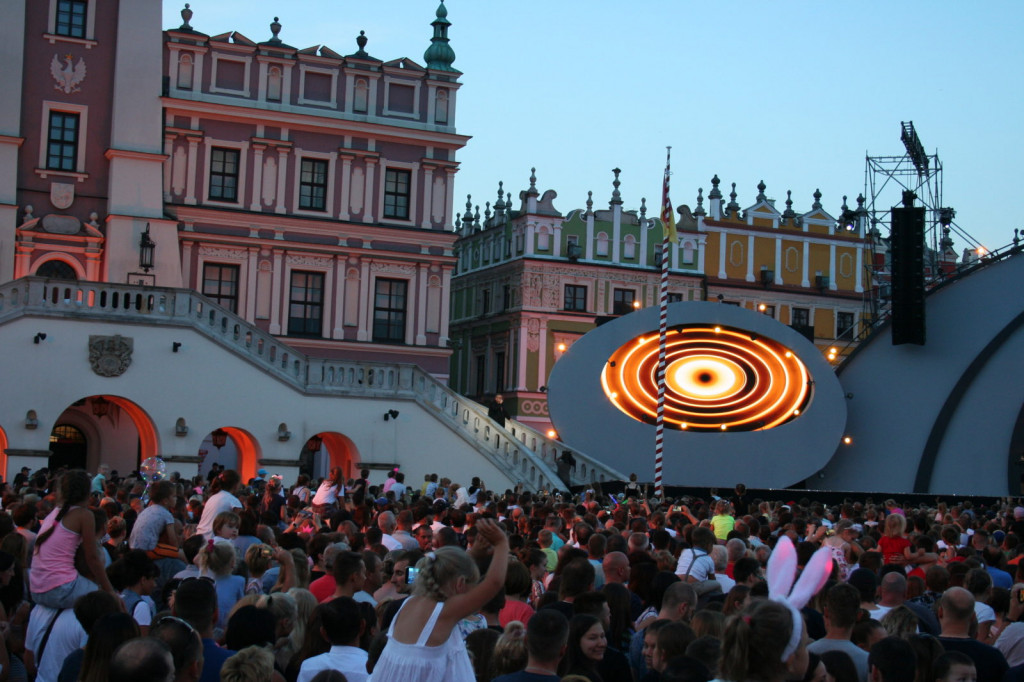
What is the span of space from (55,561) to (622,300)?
48.6 m

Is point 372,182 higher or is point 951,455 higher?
point 372,182

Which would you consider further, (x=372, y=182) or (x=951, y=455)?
(x=372, y=182)

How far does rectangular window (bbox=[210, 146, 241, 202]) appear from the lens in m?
40.7

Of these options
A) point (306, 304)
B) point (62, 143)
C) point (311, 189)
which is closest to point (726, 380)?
point (306, 304)

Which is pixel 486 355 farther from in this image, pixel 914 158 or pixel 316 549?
pixel 316 549

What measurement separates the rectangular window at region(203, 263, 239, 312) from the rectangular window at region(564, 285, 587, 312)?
1867 centimetres

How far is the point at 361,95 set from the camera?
1654 inches

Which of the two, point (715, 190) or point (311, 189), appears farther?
point (715, 190)

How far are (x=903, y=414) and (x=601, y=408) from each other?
379 inches

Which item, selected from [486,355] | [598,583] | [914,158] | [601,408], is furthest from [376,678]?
[486,355]

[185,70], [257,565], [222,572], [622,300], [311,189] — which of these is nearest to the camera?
[222,572]

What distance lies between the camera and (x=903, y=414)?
38688mm

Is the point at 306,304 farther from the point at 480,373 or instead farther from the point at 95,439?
the point at 480,373

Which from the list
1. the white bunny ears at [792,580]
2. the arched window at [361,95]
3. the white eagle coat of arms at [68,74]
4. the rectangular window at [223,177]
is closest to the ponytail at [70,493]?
the white bunny ears at [792,580]
